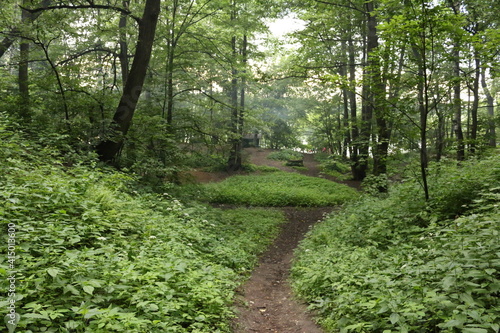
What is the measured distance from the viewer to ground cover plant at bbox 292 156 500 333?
276 cm

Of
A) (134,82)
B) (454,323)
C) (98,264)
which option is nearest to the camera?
(454,323)

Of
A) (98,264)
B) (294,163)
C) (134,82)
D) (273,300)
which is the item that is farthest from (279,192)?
(98,264)

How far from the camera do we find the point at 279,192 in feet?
48.8

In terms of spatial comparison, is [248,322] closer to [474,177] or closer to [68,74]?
[474,177]

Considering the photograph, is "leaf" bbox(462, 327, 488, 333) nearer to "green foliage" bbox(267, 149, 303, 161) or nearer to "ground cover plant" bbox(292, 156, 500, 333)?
"ground cover plant" bbox(292, 156, 500, 333)

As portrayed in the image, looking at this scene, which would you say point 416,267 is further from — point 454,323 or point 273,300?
point 273,300

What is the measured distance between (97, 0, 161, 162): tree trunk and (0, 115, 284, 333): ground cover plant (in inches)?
88.2

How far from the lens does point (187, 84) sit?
1229cm

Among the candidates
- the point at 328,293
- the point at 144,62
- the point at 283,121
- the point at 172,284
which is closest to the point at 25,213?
the point at 172,284

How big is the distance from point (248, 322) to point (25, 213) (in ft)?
10.3

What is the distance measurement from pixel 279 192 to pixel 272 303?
10.1 metres

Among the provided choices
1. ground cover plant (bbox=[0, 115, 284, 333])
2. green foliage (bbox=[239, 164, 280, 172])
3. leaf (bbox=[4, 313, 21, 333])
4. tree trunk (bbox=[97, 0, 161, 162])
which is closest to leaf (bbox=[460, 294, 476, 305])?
ground cover plant (bbox=[0, 115, 284, 333])

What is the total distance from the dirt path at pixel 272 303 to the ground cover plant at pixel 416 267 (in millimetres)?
239

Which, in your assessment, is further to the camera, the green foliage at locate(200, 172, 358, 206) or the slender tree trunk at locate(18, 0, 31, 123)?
the green foliage at locate(200, 172, 358, 206)
